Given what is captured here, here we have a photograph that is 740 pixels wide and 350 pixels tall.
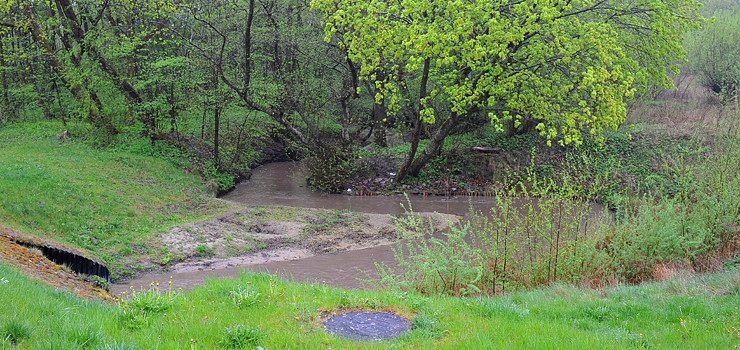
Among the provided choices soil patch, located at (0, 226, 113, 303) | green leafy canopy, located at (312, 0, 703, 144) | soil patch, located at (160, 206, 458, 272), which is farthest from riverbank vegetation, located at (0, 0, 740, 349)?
soil patch, located at (0, 226, 113, 303)

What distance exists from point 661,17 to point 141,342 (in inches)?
623

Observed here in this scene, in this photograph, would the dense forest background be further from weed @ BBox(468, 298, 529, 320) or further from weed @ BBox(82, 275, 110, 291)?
weed @ BBox(468, 298, 529, 320)

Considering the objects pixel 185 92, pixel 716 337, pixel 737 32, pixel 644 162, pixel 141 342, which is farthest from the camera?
pixel 737 32

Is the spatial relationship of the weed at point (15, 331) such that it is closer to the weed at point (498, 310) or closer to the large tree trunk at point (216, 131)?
the weed at point (498, 310)

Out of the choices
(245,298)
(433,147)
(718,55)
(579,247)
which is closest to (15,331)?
(245,298)

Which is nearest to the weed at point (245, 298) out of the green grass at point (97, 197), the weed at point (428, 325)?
the weed at point (428, 325)

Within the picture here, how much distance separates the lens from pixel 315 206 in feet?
57.0

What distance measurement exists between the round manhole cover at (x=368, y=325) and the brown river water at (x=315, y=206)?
2.04m

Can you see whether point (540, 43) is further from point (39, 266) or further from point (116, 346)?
point (116, 346)

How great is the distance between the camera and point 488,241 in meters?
7.45

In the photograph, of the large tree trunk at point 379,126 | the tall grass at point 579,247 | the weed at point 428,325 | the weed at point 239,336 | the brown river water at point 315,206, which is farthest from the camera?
the large tree trunk at point 379,126

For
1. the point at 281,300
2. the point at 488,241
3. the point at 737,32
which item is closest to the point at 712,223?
the point at 488,241

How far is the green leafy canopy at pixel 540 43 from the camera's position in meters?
13.5

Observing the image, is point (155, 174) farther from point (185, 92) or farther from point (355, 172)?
point (355, 172)
